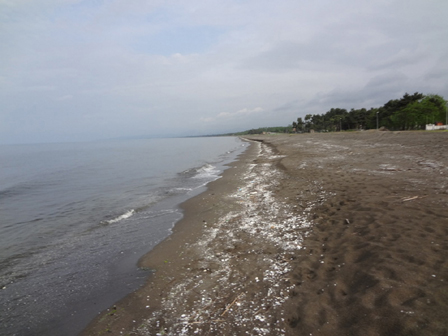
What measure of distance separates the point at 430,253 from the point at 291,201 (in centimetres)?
556

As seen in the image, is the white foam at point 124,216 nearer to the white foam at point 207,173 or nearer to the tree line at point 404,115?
the white foam at point 207,173

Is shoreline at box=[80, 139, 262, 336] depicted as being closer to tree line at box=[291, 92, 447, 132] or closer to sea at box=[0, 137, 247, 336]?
sea at box=[0, 137, 247, 336]

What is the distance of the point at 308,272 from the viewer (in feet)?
16.3

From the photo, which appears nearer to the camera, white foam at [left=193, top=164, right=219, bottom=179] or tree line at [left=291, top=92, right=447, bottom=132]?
white foam at [left=193, top=164, right=219, bottom=179]

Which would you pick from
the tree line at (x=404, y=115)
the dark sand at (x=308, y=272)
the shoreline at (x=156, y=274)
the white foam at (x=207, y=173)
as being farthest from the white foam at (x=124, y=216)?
the tree line at (x=404, y=115)

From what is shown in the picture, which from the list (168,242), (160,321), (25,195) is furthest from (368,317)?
(25,195)

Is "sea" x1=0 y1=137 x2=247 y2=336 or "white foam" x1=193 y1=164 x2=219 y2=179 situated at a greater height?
"white foam" x1=193 y1=164 x2=219 y2=179

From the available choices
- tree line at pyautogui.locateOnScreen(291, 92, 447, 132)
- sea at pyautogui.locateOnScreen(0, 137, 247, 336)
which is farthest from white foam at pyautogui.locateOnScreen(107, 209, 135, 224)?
tree line at pyautogui.locateOnScreen(291, 92, 447, 132)

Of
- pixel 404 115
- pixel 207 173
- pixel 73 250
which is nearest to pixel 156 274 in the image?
pixel 73 250

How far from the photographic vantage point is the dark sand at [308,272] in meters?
3.62

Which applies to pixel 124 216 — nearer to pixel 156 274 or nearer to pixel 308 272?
pixel 156 274

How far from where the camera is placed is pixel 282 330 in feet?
11.9

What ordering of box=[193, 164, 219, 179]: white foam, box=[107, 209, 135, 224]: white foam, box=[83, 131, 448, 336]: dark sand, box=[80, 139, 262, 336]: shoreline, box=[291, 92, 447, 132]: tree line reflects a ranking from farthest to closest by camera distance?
box=[291, 92, 447, 132]: tree line, box=[193, 164, 219, 179]: white foam, box=[107, 209, 135, 224]: white foam, box=[80, 139, 262, 336]: shoreline, box=[83, 131, 448, 336]: dark sand

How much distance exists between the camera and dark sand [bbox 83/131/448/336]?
3.62 meters
